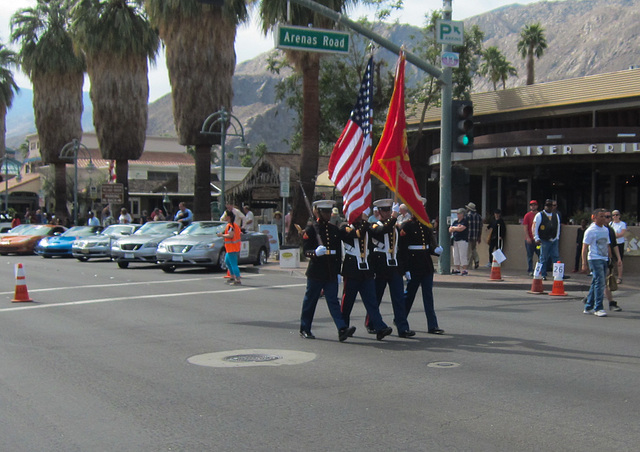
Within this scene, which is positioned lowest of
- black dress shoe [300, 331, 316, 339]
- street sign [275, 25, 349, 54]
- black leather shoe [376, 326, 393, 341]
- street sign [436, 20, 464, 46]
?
black dress shoe [300, 331, 316, 339]

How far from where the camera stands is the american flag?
1126 cm

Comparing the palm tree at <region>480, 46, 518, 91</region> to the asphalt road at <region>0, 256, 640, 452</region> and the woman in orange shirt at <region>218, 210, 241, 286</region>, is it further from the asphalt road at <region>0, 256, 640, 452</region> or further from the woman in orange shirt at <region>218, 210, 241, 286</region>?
the asphalt road at <region>0, 256, 640, 452</region>

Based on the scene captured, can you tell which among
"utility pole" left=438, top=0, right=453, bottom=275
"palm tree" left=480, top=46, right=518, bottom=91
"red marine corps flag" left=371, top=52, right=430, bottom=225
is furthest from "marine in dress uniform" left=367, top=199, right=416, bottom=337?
"palm tree" left=480, top=46, right=518, bottom=91

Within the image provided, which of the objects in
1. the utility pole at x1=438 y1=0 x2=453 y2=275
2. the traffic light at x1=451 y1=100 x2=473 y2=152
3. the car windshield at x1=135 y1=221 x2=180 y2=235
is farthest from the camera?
the car windshield at x1=135 y1=221 x2=180 y2=235

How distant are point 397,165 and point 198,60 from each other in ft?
64.4

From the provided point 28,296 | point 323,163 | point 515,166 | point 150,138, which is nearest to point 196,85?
point 323,163

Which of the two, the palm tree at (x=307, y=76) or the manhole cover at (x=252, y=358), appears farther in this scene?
the palm tree at (x=307, y=76)

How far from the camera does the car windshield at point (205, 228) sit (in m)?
22.2

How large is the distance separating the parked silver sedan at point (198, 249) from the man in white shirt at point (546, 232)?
873 centimetres

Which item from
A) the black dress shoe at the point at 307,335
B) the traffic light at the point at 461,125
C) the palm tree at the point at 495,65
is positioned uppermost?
the palm tree at the point at 495,65

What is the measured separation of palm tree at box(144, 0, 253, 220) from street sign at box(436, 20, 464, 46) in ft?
43.7

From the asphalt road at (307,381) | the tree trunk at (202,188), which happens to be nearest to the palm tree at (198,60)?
the tree trunk at (202,188)

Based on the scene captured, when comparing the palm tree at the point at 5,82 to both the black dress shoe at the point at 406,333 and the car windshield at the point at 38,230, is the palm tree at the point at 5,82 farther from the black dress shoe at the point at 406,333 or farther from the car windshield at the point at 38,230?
the black dress shoe at the point at 406,333

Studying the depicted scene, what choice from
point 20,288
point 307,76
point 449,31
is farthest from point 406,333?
point 307,76
